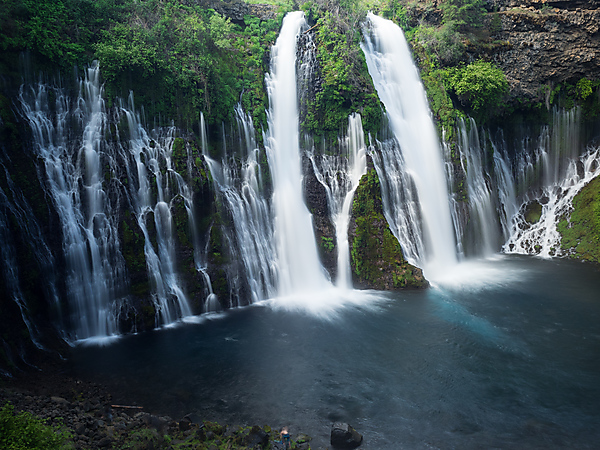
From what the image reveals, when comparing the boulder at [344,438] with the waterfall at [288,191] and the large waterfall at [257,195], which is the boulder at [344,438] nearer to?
the large waterfall at [257,195]

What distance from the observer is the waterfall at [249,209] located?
17.0 m

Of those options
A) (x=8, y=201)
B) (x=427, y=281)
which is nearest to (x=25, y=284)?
(x=8, y=201)

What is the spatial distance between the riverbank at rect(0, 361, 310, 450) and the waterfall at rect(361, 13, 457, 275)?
11.7 m

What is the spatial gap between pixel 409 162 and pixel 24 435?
1766 cm

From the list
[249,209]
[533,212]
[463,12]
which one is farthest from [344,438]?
[463,12]

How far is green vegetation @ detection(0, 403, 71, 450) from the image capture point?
6336 mm

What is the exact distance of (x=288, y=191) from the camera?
18.5m

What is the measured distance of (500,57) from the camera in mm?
23516

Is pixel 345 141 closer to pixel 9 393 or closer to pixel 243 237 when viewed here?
pixel 243 237

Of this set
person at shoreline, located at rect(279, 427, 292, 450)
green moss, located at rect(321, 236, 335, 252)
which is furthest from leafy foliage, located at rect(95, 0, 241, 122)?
person at shoreline, located at rect(279, 427, 292, 450)

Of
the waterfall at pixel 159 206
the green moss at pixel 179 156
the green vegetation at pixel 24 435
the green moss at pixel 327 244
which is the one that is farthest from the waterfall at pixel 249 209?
the green vegetation at pixel 24 435

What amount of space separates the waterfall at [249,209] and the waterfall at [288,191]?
44cm

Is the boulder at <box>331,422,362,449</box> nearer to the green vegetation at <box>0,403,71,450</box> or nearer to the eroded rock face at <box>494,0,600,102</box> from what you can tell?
the green vegetation at <box>0,403,71,450</box>

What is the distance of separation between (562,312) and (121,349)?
1473 centimetres
